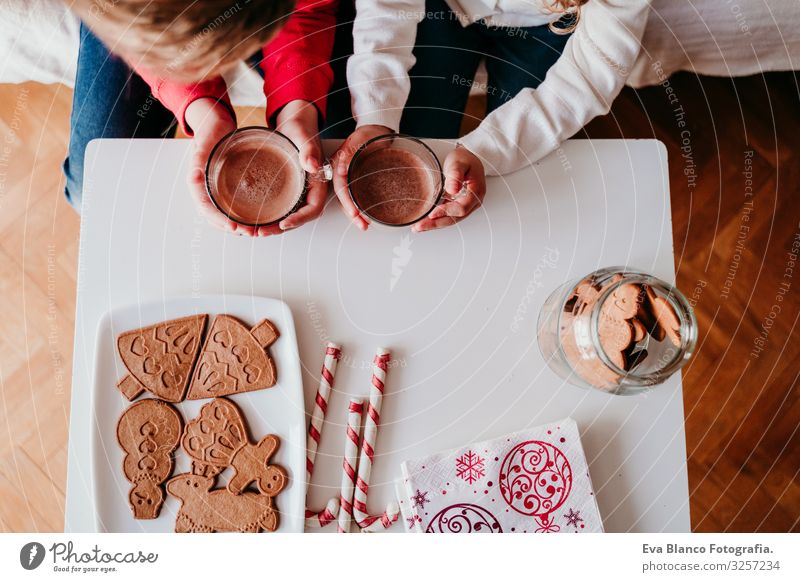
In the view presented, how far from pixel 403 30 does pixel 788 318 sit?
78 centimetres

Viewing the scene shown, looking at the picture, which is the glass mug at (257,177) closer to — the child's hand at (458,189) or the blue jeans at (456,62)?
the child's hand at (458,189)

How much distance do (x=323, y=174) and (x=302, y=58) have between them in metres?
0.18

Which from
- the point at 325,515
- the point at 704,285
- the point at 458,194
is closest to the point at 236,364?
the point at 325,515

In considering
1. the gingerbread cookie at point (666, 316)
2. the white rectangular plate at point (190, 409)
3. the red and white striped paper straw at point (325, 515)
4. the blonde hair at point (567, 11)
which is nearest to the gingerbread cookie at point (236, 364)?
the white rectangular plate at point (190, 409)

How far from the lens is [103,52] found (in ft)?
2.36

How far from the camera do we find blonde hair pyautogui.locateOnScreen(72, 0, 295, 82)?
2.30 ft

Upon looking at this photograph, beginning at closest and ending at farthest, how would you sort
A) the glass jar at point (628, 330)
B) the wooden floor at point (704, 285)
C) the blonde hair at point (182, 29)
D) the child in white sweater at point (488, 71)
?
the glass jar at point (628, 330) → the child in white sweater at point (488, 71) → the blonde hair at point (182, 29) → the wooden floor at point (704, 285)

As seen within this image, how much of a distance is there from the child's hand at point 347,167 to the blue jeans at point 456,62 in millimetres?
151

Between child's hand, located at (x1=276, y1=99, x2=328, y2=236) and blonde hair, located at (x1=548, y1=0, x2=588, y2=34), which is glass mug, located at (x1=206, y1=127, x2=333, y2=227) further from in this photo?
blonde hair, located at (x1=548, y1=0, x2=588, y2=34)

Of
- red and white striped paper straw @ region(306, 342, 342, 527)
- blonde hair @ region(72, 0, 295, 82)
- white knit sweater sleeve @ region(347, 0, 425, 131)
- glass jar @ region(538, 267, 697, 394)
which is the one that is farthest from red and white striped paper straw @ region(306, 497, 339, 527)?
blonde hair @ region(72, 0, 295, 82)

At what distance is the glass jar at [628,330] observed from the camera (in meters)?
0.49

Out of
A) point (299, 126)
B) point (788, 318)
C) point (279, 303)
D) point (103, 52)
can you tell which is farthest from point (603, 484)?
point (103, 52)

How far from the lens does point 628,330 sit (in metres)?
0.50
